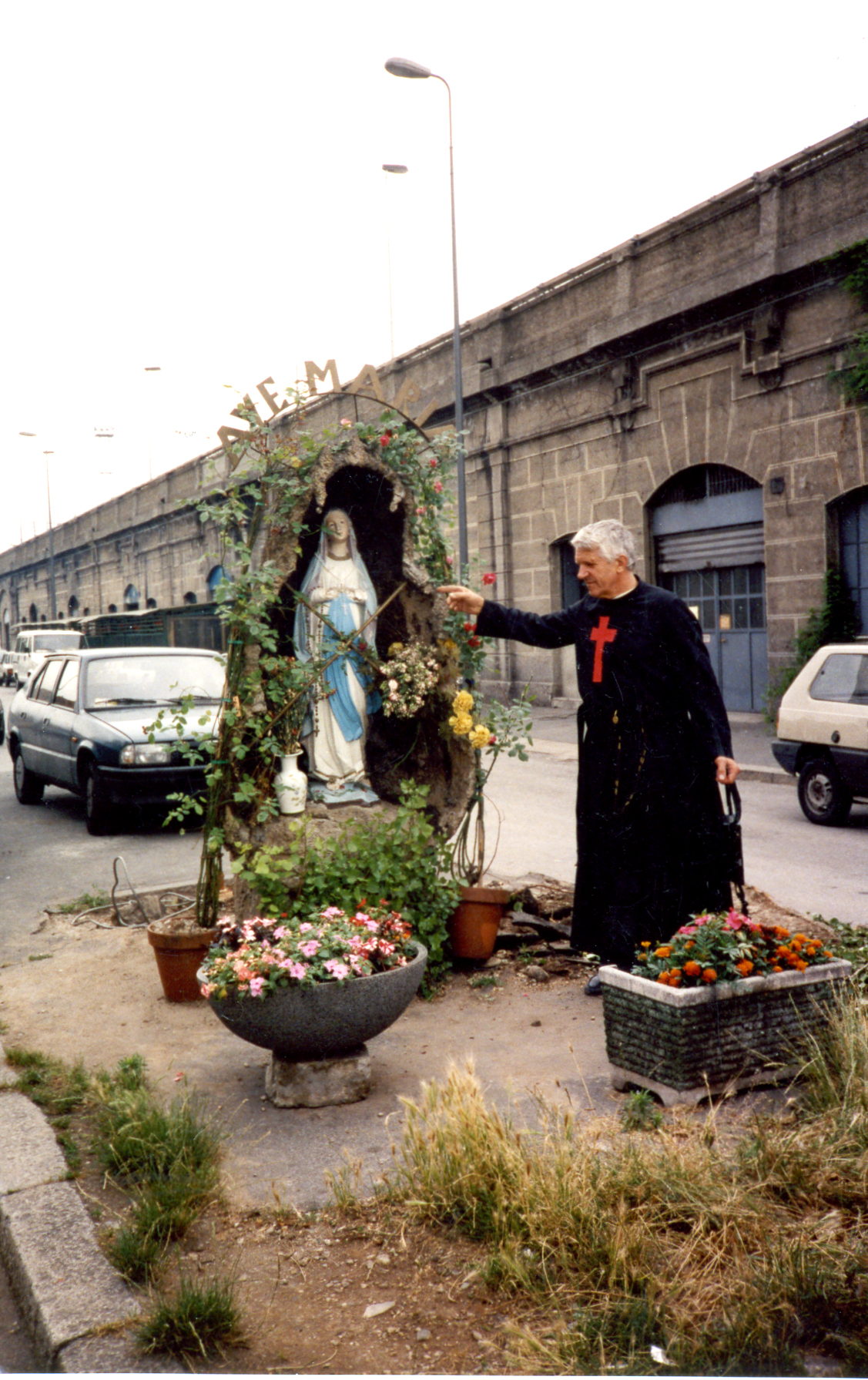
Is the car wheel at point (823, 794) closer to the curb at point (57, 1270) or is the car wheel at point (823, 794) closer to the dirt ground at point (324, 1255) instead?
the dirt ground at point (324, 1255)

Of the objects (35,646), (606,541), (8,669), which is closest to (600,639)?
(606,541)

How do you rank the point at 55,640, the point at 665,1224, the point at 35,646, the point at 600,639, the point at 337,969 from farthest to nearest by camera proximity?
the point at 35,646
the point at 55,640
the point at 600,639
the point at 337,969
the point at 665,1224

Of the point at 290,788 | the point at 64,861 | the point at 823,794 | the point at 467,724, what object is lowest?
the point at 64,861

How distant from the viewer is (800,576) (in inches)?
595

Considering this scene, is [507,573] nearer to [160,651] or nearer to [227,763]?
[160,651]

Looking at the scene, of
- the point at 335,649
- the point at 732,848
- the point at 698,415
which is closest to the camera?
the point at 732,848

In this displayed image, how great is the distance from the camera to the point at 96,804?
33.5 ft

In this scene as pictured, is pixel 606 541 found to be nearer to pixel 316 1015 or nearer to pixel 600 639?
pixel 600 639

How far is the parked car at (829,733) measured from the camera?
9461mm

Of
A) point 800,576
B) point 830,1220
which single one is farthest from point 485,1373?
point 800,576

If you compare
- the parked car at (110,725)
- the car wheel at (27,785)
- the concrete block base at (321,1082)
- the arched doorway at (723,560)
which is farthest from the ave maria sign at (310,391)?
the arched doorway at (723,560)

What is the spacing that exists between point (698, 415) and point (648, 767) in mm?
12882

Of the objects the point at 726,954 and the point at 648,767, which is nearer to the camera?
the point at 726,954

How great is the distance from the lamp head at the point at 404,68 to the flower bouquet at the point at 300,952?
2594 mm
